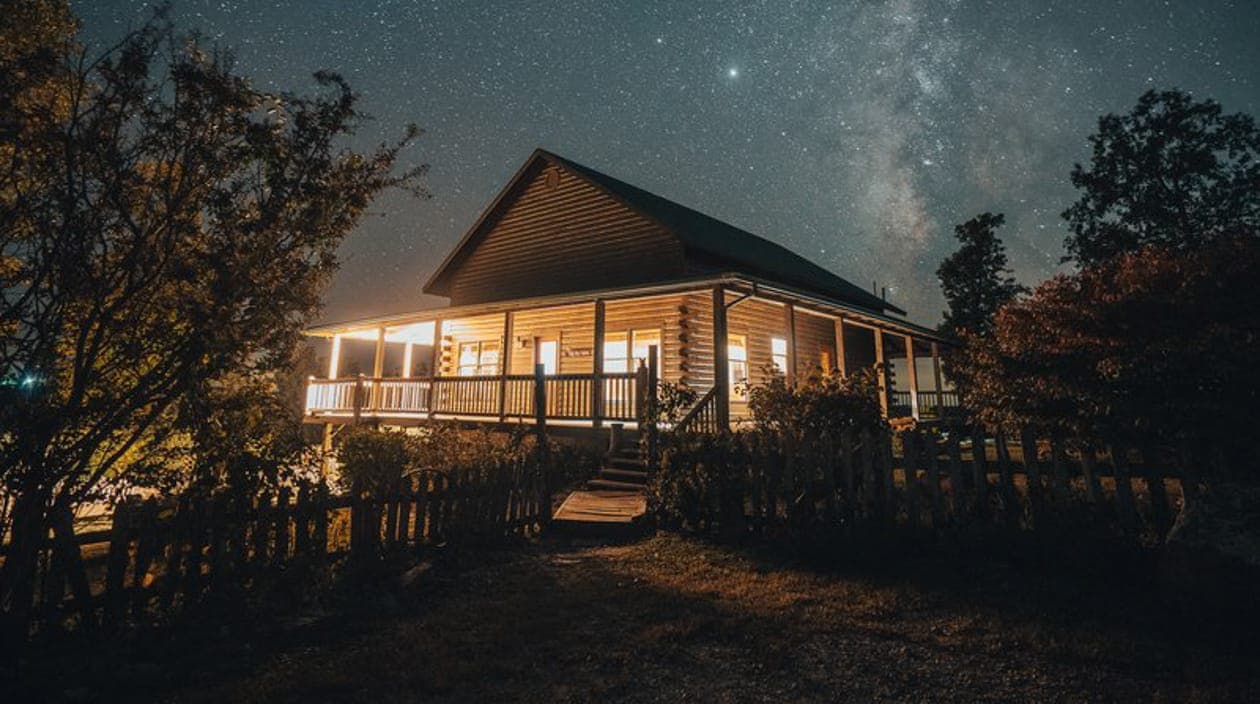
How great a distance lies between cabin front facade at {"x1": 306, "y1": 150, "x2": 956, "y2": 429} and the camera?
1413 cm

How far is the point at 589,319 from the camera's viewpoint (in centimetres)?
1800

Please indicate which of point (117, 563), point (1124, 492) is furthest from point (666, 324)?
point (117, 563)

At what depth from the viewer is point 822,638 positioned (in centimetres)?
419

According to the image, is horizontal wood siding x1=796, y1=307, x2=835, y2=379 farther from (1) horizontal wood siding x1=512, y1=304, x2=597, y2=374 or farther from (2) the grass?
(2) the grass

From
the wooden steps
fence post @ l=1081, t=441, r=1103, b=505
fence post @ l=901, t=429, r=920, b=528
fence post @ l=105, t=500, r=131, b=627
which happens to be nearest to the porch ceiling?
the wooden steps

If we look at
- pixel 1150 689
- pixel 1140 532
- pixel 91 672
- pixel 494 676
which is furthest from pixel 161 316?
pixel 1140 532

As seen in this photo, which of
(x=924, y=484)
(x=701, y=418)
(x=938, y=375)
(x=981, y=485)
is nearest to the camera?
(x=981, y=485)

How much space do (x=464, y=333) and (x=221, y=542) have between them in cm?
1644

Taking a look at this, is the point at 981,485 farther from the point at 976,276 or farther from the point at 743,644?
the point at 976,276

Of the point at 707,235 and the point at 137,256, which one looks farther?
the point at 707,235

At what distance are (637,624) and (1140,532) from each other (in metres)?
4.68

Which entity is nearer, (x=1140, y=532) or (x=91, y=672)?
(x=91, y=672)

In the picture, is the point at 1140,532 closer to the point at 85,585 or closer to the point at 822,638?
the point at 822,638

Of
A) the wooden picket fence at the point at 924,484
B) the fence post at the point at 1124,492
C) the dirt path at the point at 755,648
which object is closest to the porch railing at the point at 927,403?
the wooden picket fence at the point at 924,484
